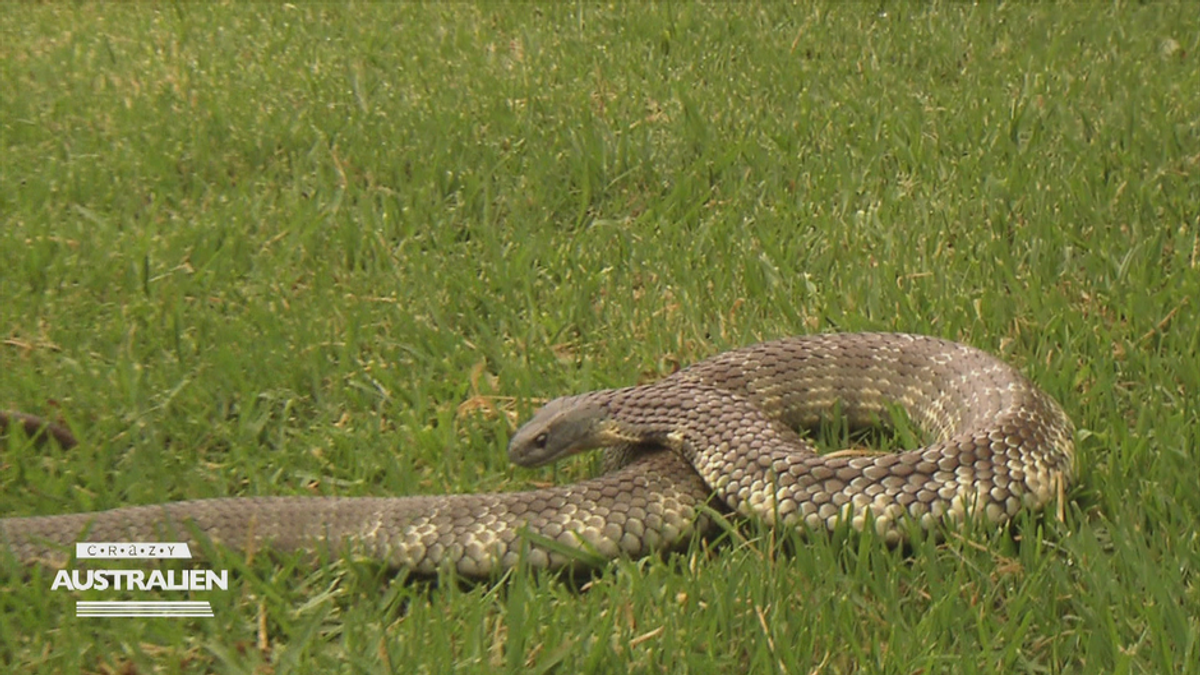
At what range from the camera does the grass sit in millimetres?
3463

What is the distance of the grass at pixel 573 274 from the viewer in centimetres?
346

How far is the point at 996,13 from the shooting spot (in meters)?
7.08

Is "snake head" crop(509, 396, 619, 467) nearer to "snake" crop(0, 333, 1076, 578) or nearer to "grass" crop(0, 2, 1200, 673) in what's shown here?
"snake" crop(0, 333, 1076, 578)

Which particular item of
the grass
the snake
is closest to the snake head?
the snake

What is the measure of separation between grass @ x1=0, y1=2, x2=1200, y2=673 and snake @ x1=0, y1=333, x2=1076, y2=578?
0.10m

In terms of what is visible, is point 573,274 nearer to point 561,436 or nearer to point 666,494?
point 561,436

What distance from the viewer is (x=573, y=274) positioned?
5.29 metres

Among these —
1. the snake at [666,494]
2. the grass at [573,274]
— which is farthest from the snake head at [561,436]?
the grass at [573,274]

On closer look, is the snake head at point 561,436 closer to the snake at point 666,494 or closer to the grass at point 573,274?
the snake at point 666,494

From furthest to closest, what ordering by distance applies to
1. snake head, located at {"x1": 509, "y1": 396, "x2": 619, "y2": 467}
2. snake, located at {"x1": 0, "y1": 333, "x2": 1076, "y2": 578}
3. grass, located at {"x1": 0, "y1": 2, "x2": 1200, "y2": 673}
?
snake head, located at {"x1": 509, "y1": 396, "x2": 619, "y2": 467}, snake, located at {"x1": 0, "y1": 333, "x2": 1076, "y2": 578}, grass, located at {"x1": 0, "y1": 2, "x2": 1200, "y2": 673}

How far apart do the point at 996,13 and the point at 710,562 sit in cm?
426

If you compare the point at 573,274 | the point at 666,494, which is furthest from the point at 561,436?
the point at 573,274

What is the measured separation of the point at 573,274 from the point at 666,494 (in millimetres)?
1580

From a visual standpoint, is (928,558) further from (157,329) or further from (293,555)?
(157,329)
